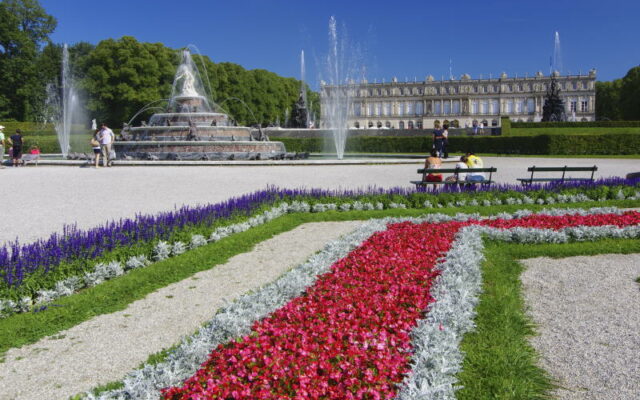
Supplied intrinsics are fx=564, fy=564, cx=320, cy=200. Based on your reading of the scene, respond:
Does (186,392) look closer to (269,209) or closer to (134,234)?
(134,234)

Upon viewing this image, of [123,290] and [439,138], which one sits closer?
[123,290]

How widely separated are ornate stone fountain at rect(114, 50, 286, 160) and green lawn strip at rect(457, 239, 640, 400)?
57.7 feet

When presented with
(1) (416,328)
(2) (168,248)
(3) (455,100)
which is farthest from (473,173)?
(3) (455,100)

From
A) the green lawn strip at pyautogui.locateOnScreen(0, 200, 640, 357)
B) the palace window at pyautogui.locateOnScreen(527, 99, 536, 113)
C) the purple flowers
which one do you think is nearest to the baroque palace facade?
the palace window at pyautogui.locateOnScreen(527, 99, 536, 113)

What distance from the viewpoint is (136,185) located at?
13.5m

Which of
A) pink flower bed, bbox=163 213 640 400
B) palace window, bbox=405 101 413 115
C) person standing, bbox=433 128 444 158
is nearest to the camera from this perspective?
pink flower bed, bbox=163 213 640 400

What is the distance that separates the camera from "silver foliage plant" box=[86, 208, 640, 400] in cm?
310

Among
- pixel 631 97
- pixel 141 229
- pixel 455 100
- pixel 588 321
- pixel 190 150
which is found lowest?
pixel 588 321

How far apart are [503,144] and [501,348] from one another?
2753cm

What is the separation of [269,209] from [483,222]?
347 centimetres

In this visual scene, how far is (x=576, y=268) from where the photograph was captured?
6.24m

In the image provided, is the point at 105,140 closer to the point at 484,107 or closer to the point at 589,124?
the point at 589,124

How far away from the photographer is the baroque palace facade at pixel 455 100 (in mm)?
105938

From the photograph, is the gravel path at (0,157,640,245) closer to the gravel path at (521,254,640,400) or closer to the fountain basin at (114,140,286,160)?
the fountain basin at (114,140,286,160)
